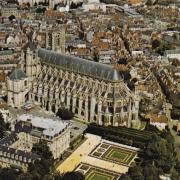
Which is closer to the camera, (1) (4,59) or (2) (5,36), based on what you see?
(1) (4,59)

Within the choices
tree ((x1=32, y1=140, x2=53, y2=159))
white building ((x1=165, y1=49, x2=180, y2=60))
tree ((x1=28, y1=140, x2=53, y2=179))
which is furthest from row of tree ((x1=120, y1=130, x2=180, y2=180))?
white building ((x1=165, y1=49, x2=180, y2=60))

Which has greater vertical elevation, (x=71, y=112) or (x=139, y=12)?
(x=139, y=12)

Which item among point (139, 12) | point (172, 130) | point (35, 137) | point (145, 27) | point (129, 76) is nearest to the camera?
point (35, 137)

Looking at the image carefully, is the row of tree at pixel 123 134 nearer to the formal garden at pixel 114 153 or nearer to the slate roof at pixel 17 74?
the formal garden at pixel 114 153

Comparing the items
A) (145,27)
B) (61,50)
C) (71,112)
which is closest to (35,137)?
(71,112)

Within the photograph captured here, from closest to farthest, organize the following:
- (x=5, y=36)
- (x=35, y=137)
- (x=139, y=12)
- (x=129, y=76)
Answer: (x=35, y=137) → (x=129, y=76) → (x=5, y=36) → (x=139, y=12)

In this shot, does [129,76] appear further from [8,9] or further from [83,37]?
[8,9]

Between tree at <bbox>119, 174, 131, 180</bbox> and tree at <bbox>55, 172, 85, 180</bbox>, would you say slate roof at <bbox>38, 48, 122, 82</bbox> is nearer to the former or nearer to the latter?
tree at <bbox>119, 174, 131, 180</bbox>
